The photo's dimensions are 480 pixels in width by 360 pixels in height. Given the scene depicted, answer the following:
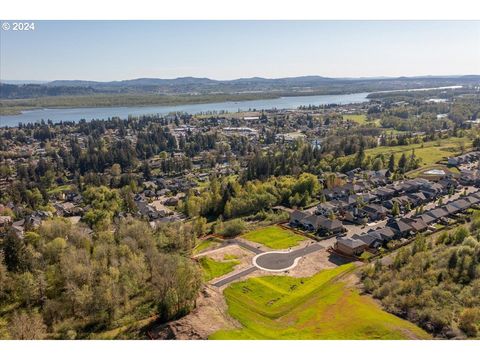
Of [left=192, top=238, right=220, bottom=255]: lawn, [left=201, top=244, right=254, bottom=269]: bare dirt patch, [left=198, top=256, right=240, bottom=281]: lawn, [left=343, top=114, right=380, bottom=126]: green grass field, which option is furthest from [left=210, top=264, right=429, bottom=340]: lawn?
[left=343, top=114, right=380, bottom=126]: green grass field

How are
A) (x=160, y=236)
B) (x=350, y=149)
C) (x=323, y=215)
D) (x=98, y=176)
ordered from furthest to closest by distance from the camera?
(x=350, y=149), (x=98, y=176), (x=323, y=215), (x=160, y=236)

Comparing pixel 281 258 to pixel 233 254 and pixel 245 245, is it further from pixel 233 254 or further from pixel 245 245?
pixel 245 245

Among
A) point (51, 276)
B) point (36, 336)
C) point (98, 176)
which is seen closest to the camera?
point (36, 336)

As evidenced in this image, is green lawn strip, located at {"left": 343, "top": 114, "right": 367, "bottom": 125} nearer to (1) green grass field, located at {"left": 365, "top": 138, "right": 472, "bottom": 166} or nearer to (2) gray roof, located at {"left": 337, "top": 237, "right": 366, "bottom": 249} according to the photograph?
(1) green grass field, located at {"left": 365, "top": 138, "right": 472, "bottom": 166}

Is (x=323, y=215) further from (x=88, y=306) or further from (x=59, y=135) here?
(x=59, y=135)

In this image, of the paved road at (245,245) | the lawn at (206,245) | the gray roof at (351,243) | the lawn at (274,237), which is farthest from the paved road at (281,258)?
the lawn at (206,245)

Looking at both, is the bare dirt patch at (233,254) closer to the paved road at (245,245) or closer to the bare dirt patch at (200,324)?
the paved road at (245,245)

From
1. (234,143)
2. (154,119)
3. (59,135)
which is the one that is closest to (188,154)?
(234,143)
